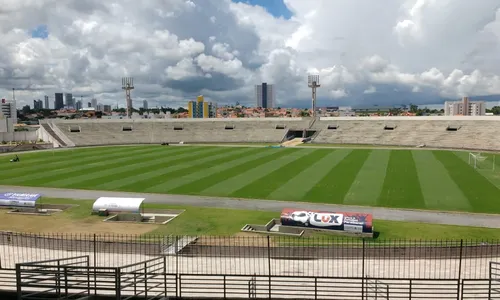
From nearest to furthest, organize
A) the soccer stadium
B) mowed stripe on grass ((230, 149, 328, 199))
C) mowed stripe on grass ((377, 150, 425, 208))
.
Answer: the soccer stadium, mowed stripe on grass ((377, 150, 425, 208)), mowed stripe on grass ((230, 149, 328, 199))

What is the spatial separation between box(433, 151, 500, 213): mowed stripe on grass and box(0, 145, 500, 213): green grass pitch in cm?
7

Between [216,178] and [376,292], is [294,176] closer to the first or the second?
[216,178]

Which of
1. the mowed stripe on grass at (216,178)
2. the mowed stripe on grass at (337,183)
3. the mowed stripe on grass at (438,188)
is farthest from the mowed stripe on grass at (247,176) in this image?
the mowed stripe on grass at (438,188)

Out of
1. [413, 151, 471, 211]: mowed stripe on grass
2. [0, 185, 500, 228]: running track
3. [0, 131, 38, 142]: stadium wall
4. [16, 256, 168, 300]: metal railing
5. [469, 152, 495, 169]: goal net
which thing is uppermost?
[0, 131, 38, 142]: stadium wall

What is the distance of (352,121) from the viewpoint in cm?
9538

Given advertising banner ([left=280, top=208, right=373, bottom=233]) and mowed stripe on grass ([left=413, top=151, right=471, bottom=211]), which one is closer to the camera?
advertising banner ([left=280, top=208, right=373, bottom=233])

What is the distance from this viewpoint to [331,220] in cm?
2442

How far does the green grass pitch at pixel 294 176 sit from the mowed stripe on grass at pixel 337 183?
0.08 metres

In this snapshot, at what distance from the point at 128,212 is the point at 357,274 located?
1738 centimetres

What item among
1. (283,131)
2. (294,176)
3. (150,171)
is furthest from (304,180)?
(283,131)

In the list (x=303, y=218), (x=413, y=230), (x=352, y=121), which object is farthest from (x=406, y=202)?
(x=352, y=121)

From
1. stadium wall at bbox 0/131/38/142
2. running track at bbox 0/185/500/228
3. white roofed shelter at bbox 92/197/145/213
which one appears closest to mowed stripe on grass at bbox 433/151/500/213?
running track at bbox 0/185/500/228

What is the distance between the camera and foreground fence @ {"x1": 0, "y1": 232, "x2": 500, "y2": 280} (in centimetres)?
1747

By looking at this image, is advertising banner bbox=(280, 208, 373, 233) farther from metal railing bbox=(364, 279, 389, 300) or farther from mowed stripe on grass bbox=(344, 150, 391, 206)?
metal railing bbox=(364, 279, 389, 300)
